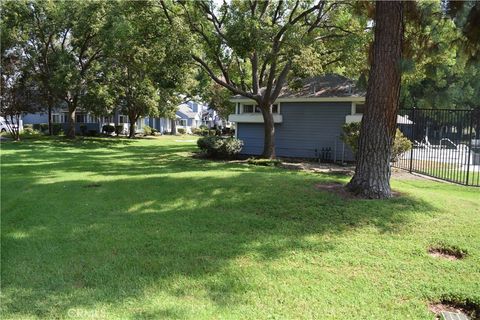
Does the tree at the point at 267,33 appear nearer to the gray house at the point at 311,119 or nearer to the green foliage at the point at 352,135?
the gray house at the point at 311,119

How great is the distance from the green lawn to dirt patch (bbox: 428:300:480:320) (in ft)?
0.27

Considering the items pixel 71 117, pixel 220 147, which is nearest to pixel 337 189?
pixel 220 147

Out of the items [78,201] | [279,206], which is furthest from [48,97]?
[279,206]

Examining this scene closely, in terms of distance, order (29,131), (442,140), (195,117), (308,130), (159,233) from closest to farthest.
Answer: (159,233) → (442,140) → (308,130) → (29,131) → (195,117)

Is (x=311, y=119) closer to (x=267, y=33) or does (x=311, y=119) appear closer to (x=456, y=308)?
(x=267, y=33)

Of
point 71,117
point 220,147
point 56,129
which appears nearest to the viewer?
point 220,147

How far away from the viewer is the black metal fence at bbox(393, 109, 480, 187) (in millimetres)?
11484

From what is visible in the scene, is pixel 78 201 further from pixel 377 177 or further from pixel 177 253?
pixel 377 177

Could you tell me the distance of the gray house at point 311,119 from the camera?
61.3 feet

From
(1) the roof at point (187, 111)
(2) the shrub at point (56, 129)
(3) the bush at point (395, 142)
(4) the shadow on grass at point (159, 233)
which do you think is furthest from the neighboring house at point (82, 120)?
(4) the shadow on grass at point (159, 233)

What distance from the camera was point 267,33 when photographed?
14.7 meters

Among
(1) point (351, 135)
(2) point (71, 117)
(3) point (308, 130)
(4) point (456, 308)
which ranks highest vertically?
(2) point (71, 117)

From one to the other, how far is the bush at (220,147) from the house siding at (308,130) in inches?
107

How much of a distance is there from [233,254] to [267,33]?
11.2 m
